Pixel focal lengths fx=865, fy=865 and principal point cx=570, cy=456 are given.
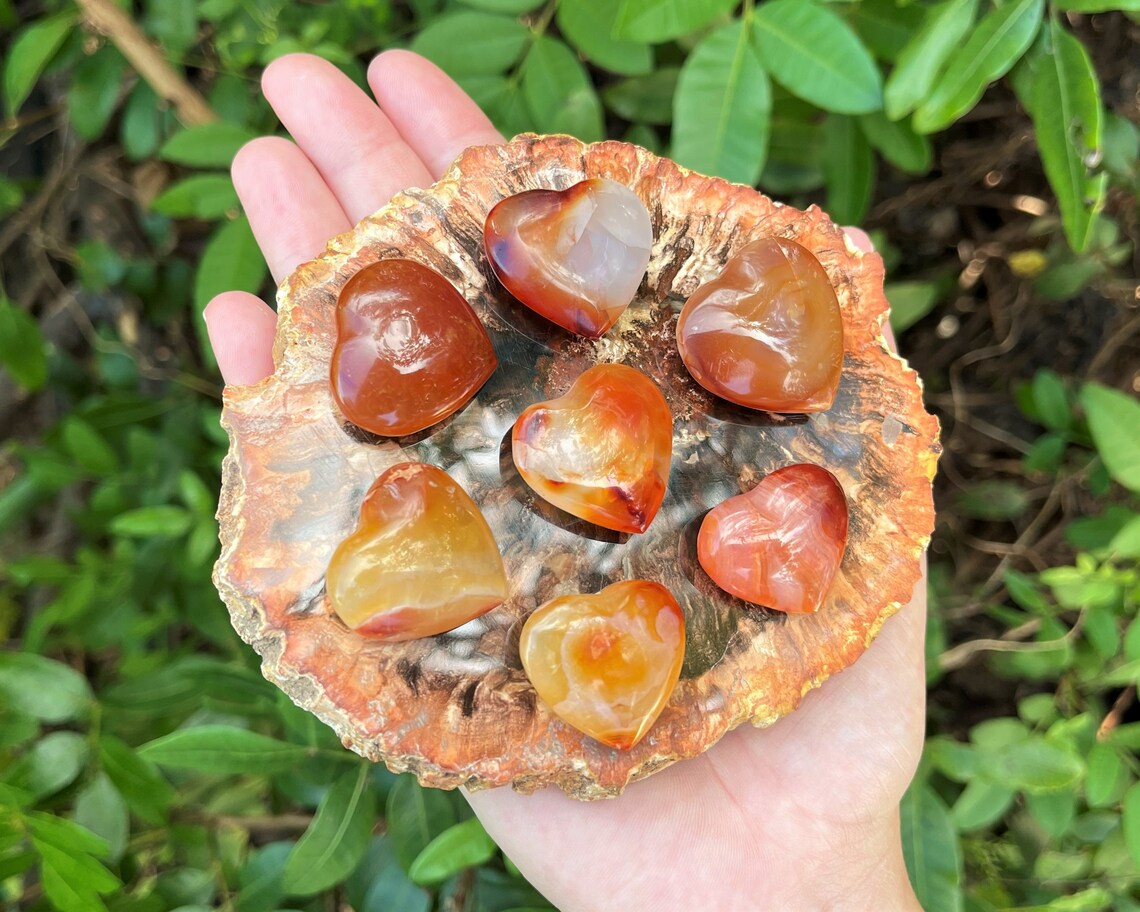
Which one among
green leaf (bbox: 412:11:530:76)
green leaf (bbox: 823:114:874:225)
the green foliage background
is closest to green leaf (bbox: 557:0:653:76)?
the green foliage background

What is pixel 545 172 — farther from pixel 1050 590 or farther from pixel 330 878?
pixel 1050 590

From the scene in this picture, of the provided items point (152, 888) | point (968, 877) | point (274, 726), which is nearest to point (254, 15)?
point (274, 726)

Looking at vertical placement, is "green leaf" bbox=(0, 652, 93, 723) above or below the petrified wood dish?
below

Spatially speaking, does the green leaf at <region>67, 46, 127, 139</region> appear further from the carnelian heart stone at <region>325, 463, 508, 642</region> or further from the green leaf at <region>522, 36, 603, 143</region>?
the carnelian heart stone at <region>325, 463, 508, 642</region>

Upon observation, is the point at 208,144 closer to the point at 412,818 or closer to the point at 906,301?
the point at 412,818

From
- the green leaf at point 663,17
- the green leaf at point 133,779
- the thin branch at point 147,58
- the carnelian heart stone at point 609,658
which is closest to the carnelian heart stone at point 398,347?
the carnelian heart stone at point 609,658

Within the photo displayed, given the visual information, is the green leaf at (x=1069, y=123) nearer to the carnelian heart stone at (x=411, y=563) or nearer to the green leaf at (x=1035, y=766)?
the green leaf at (x=1035, y=766)

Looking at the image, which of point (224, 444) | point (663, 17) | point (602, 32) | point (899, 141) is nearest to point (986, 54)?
point (899, 141)
